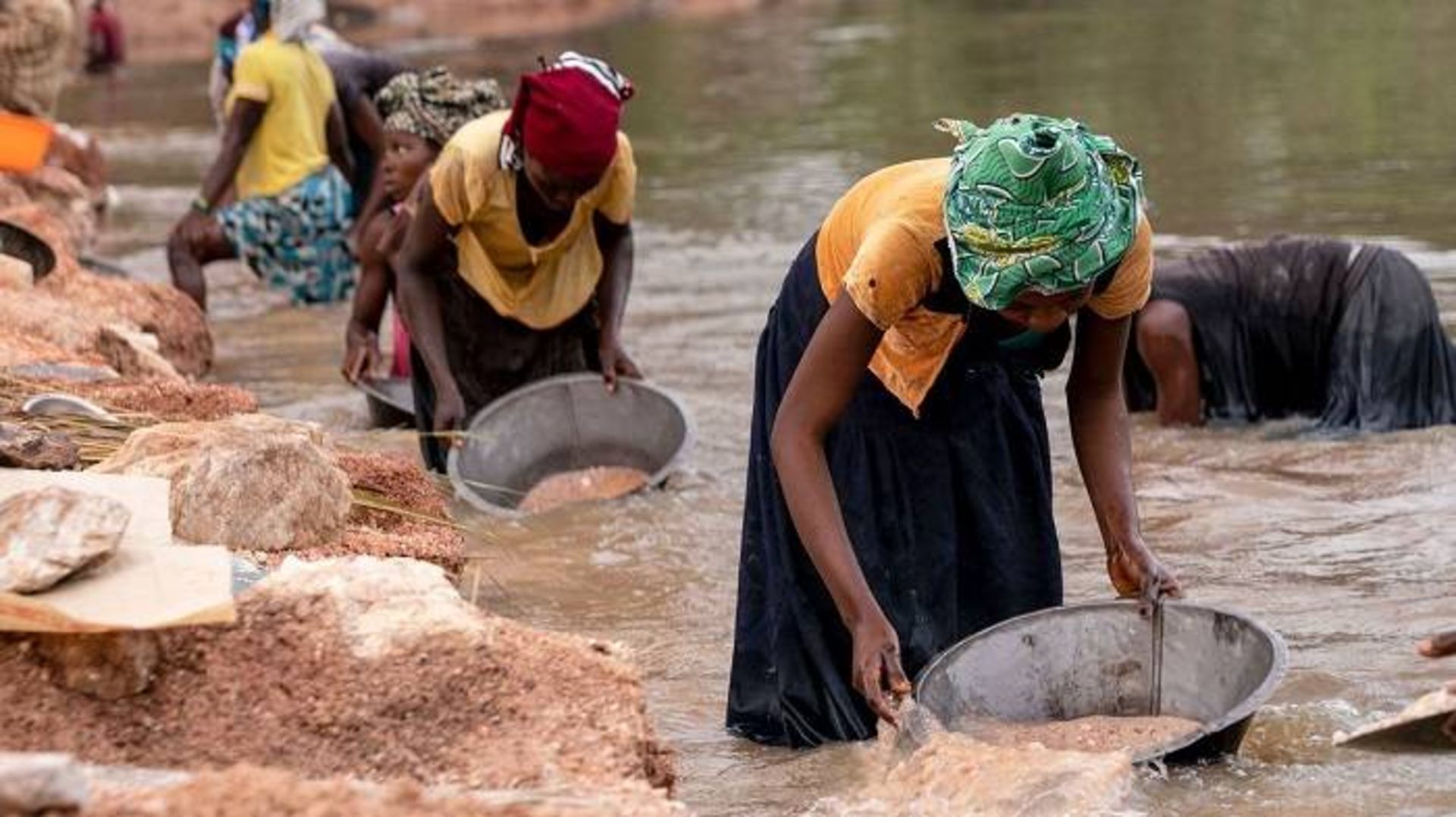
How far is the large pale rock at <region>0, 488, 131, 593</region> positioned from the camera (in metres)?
3.66

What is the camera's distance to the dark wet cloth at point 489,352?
295 inches

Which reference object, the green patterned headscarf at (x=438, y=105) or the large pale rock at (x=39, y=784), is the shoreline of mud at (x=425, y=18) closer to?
the green patterned headscarf at (x=438, y=105)

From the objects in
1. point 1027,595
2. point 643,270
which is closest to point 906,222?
point 1027,595

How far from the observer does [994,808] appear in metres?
4.09

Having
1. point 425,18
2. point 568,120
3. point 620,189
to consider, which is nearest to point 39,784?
point 568,120

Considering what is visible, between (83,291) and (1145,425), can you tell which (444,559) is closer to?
(1145,425)

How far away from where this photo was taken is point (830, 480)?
4289 mm

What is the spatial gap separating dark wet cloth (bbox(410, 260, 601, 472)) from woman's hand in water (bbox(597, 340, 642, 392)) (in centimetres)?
19

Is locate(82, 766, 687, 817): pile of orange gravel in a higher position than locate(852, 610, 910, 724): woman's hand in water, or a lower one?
higher

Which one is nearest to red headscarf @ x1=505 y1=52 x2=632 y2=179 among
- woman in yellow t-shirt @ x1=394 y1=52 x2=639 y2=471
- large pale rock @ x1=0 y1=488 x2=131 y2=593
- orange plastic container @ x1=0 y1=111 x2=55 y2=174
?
woman in yellow t-shirt @ x1=394 y1=52 x2=639 y2=471

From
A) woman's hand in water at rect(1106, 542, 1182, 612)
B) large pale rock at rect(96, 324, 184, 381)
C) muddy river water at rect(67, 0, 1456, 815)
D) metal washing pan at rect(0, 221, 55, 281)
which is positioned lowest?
muddy river water at rect(67, 0, 1456, 815)

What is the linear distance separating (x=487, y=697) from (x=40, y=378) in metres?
2.74

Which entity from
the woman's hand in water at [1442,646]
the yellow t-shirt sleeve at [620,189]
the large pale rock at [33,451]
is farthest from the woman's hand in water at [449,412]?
the woman's hand in water at [1442,646]

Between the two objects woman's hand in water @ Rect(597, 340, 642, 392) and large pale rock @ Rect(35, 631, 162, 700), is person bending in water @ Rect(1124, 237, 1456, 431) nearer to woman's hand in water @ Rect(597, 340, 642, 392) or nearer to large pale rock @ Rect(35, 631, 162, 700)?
woman's hand in water @ Rect(597, 340, 642, 392)
